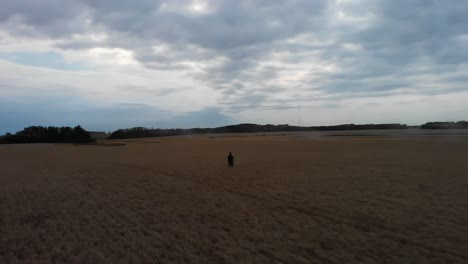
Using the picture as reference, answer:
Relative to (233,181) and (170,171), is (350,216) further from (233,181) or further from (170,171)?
(170,171)

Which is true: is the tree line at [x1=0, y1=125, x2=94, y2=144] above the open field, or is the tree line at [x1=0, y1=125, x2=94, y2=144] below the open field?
above

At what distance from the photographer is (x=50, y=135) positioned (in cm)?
6450

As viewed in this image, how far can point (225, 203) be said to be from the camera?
975cm

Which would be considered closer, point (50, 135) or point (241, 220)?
point (241, 220)

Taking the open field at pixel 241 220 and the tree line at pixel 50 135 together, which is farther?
the tree line at pixel 50 135

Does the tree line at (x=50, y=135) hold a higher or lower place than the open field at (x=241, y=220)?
higher

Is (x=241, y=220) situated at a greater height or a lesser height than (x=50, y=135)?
lesser

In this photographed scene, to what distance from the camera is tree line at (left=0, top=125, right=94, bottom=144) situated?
61906 mm

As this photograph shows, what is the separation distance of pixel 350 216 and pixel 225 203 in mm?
3698

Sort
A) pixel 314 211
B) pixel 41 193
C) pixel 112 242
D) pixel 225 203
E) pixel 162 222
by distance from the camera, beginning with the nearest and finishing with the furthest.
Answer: pixel 112 242 < pixel 162 222 < pixel 314 211 < pixel 225 203 < pixel 41 193

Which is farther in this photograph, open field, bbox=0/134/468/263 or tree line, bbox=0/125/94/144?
tree line, bbox=0/125/94/144

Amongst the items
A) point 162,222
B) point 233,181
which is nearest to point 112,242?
point 162,222

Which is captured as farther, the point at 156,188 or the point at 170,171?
the point at 170,171

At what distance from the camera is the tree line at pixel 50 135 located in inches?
2437
